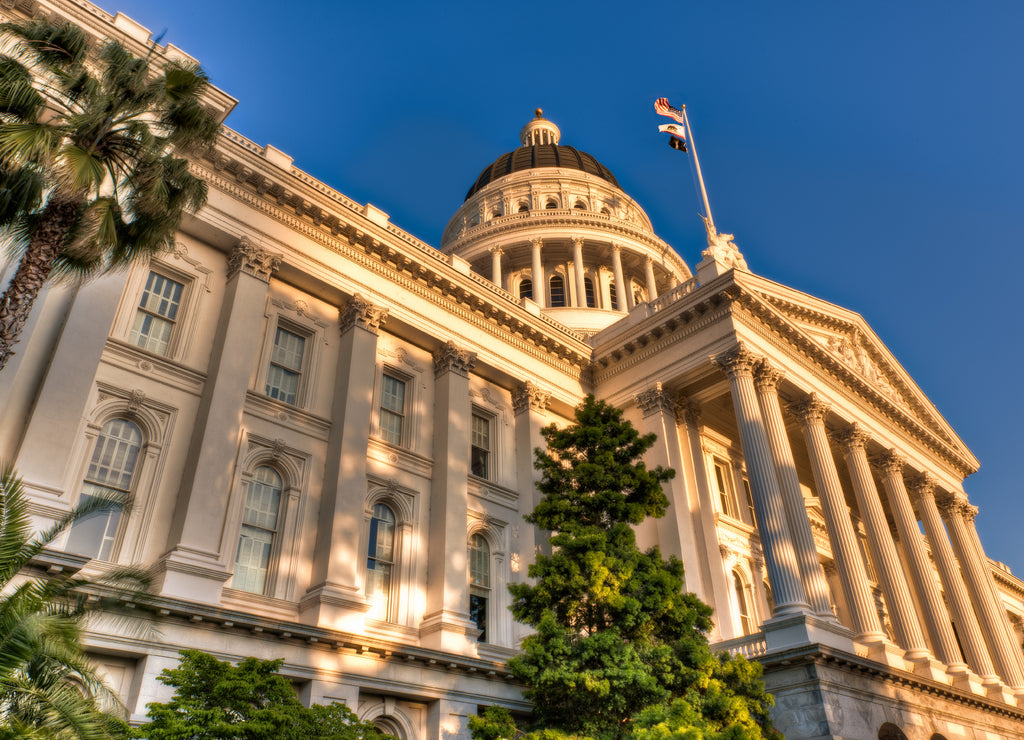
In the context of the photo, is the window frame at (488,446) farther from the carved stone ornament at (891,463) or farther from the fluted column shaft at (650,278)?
the fluted column shaft at (650,278)

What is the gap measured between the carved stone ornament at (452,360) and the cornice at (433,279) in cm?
135

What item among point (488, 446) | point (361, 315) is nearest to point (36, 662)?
point (361, 315)

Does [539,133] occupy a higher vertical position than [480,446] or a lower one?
higher

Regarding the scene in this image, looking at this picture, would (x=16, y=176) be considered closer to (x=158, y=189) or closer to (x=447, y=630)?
(x=158, y=189)

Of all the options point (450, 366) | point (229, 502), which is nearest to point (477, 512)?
point (450, 366)

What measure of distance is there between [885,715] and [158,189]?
69.6ft

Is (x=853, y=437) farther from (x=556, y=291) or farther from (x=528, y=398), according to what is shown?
(x=556, y=291)

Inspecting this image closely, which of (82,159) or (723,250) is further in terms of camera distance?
(723,250)

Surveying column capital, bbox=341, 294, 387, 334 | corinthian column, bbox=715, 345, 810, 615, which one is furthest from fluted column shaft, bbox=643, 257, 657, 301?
column capital, bbox=341, 294, 387, 334

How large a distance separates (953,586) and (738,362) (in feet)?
47.2

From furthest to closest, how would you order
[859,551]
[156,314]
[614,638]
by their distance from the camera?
[859,551]
[156,314]
[614,638]

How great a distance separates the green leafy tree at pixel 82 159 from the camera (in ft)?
35.5

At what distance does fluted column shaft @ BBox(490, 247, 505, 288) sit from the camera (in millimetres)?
43787

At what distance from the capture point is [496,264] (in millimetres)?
44406
